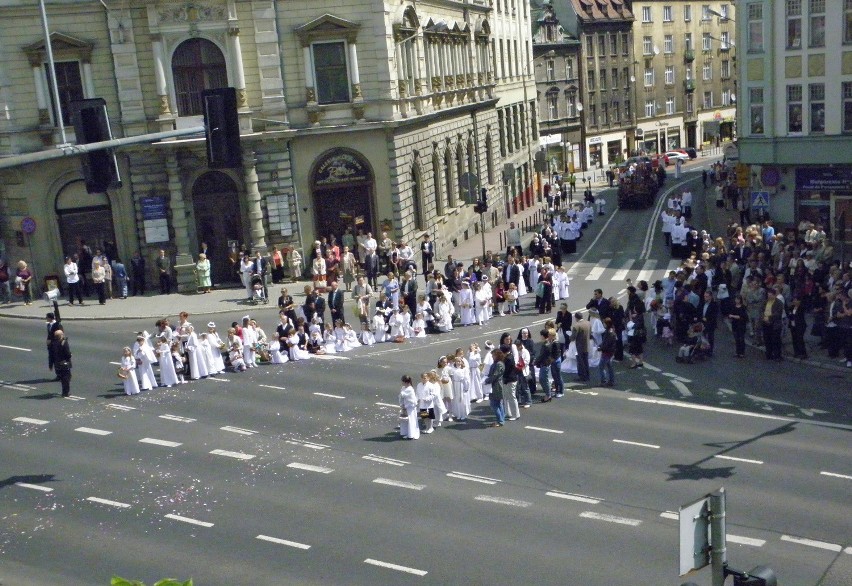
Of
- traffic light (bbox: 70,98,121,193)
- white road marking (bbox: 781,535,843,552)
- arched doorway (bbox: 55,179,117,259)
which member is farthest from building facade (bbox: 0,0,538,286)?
white road marking (bbox: 781,535,843,552)

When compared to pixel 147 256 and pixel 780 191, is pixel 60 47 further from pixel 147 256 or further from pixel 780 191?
pixel 780 191

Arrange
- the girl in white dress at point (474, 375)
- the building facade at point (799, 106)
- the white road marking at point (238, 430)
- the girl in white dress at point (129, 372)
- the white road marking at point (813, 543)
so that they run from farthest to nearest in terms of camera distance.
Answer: the building facade at point (799, 106), the girl in white dress at point (129, 372), the girl in white dress at point (474, 375), the white road marking at point (238, 430), the white road marking at point (813, 543)

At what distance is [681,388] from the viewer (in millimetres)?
25375

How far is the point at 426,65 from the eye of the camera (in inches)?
1889

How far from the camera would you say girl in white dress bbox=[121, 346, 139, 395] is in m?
26.7

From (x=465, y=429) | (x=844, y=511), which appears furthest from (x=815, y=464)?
(x=465, y=429)

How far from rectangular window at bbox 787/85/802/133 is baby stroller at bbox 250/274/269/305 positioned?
71.6ft

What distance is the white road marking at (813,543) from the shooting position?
53.6 ft

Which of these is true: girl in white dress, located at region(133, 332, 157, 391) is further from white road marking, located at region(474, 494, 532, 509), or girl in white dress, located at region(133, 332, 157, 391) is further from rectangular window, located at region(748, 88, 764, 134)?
rectangular window, located at region(748, 88, 764, 134)

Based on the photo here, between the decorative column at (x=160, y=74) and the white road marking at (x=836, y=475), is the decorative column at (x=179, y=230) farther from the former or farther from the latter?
the white road marking at (x=836, y=475)

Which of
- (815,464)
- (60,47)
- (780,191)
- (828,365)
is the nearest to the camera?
(815,464)

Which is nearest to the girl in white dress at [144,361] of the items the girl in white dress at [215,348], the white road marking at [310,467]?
the girl in white dress at [215,348]

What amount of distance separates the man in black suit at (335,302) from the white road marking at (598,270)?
11.4 metres

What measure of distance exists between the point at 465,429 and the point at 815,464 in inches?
279
